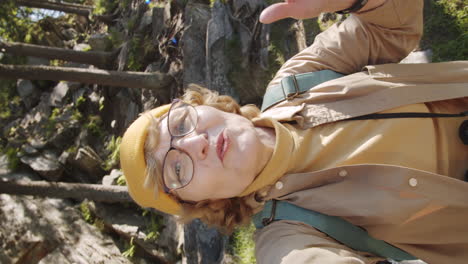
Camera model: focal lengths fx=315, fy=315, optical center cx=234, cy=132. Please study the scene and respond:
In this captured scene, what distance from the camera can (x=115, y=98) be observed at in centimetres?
1026

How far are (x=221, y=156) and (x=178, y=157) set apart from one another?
1.22 feet

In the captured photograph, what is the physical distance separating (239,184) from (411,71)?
165 centimetres

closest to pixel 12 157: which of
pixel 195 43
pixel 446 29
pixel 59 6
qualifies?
pixel 59 6

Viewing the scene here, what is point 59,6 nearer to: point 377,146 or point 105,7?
point 105,7

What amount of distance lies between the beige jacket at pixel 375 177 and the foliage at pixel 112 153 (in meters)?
7.28

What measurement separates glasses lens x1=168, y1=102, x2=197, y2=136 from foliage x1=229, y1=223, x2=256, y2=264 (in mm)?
2954

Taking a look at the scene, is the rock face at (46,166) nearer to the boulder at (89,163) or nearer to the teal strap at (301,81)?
the boulder at (89,163)

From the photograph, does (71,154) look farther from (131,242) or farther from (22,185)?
(131,242)

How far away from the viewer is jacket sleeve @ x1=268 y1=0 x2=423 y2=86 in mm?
2602

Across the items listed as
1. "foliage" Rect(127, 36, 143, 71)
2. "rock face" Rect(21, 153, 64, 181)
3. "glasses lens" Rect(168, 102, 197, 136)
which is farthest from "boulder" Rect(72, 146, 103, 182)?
"glasses lens" Rect(168, 102, 197, 136)

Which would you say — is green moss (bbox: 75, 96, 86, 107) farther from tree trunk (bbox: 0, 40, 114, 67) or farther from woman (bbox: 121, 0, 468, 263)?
woman (bbox: 121, 0, 468, 263)

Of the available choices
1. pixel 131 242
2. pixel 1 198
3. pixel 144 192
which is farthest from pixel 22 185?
pixel 144 192

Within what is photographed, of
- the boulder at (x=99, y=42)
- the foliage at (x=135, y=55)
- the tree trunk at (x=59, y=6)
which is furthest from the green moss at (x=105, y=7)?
the foliage at (x=135, y=55)

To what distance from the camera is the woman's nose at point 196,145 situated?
7.68ft
